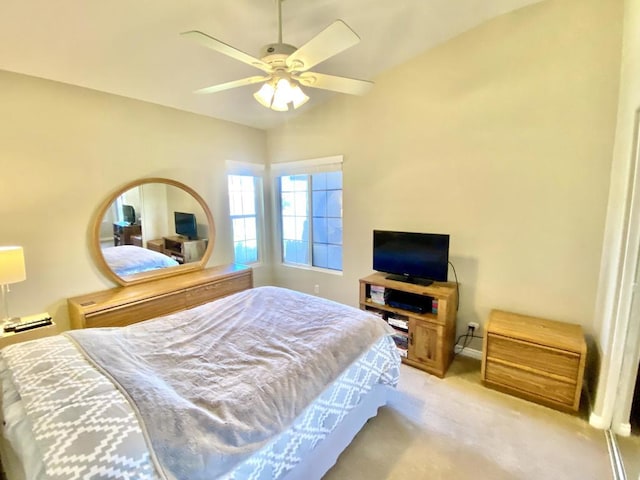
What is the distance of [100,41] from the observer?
2.12 m

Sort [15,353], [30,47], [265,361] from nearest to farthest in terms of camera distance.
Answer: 1. [15,353]
2. [265,361]
3. [30,47]

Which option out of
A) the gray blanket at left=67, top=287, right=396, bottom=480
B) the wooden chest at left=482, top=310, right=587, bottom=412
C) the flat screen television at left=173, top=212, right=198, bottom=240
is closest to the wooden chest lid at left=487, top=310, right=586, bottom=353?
the wooden chest at left=482, top=310, right=587, bottom=412

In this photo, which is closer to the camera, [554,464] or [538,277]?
[554,464]

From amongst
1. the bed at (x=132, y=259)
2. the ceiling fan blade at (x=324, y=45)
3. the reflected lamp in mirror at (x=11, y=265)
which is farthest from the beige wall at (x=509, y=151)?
the reflected lamp in mirror at (x=11, y=265)

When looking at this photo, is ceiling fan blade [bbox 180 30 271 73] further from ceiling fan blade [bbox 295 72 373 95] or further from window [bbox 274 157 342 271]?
window [bbox 274 157 342 271]

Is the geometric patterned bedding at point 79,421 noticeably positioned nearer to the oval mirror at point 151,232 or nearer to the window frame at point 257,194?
the oval mirror at point 151,232

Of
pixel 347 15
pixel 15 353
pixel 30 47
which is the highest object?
pixel 347 15

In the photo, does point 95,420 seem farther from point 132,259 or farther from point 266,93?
point 132,259

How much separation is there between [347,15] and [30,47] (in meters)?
2.28

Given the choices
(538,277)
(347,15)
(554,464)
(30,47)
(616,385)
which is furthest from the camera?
(538,277)

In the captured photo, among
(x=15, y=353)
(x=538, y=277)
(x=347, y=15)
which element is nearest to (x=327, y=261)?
(x=538, y=277)

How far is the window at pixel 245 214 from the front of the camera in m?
4.07

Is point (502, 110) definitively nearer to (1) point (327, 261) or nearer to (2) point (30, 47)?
(1) point (327, 261)

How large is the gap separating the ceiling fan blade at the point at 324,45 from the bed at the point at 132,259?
2491mm
